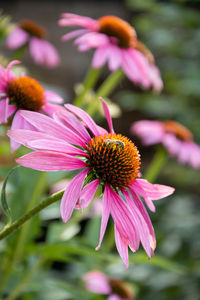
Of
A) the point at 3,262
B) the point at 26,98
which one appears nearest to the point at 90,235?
the point at 3,262

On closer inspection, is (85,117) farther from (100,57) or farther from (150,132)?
(150,132)

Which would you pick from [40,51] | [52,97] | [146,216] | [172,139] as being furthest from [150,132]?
[146,216]

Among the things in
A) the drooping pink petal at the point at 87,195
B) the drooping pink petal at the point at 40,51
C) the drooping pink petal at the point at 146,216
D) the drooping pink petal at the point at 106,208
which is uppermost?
the drooping pink petal at the point at 87,195

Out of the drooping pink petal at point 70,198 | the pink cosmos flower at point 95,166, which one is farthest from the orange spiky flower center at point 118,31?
the drooping pink petal at point 70,198

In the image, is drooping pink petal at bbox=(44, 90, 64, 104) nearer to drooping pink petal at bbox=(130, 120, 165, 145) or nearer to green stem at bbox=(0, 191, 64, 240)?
green stem at bbox=(0, 191, 64, 240)

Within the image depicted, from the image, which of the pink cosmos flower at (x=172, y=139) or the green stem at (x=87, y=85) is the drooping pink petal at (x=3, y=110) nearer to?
the green stem at (x=87, y=85)

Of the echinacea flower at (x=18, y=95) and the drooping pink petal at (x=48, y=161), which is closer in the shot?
the drooping pink petal at (x=48, y=161)

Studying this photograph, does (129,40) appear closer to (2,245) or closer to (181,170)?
(2,245)
